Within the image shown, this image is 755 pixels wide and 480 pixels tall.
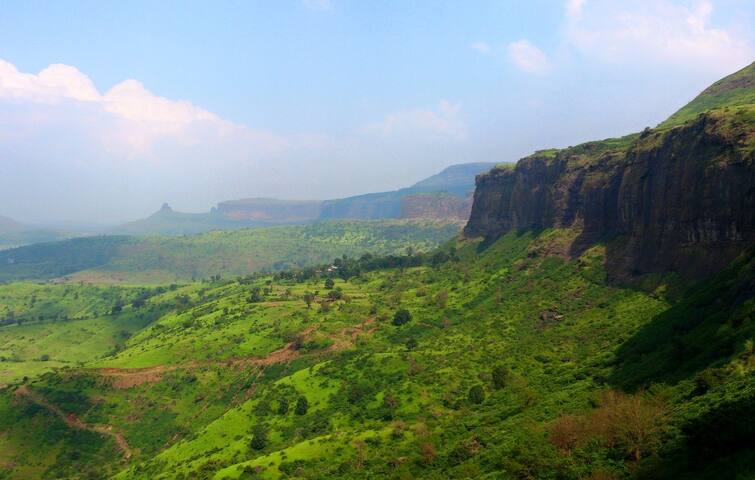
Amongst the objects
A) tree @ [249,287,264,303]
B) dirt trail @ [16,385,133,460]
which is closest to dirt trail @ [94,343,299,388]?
dirt trail @ [16,385,133,460]

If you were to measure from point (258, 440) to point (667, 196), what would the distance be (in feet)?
281

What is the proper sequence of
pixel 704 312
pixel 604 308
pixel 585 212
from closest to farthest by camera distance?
1. pixel 704 312
2. pixel 604 308
3. pixel 585 212

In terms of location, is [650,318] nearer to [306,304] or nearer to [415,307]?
[415,307]

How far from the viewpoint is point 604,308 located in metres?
95.1

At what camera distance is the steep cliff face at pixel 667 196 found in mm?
72312

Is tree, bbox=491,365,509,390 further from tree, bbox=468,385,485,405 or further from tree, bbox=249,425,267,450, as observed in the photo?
tree, bbox=249,425,267,450

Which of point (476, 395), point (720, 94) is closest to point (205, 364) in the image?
point (476, 395)

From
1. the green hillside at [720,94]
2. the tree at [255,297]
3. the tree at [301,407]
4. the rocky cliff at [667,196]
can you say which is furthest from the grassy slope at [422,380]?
the green hillside at [720,94]

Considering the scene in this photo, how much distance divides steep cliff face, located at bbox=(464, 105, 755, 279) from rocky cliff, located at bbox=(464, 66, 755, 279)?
0.59 ft

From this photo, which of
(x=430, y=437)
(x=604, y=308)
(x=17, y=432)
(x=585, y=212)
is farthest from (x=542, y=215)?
(x=17, y=432)

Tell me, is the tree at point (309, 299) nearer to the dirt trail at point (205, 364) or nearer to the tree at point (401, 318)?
the dirt trail at point (205, 364)

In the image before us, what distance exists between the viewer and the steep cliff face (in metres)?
72.3

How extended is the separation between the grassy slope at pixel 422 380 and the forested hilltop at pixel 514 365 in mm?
445

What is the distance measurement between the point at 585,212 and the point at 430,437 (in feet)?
260
